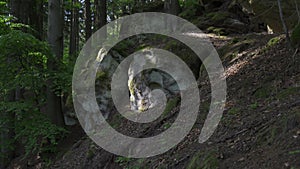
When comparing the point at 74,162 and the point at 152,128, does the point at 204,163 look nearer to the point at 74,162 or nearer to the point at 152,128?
the point at 152,128

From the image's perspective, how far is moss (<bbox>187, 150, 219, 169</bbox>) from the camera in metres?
4.42

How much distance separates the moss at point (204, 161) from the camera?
442 cm

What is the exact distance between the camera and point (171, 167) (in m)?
5.24

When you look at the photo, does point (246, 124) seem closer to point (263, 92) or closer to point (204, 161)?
point (204, 161)

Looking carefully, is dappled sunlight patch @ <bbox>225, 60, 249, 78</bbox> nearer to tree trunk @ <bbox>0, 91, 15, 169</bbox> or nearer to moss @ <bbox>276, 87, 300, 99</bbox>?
moss @ <bbox>276, 87, 300, 99</bbox>

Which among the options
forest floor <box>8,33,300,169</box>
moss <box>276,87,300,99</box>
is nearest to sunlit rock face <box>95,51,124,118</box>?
forest floor <box>8,33,300,169</box>

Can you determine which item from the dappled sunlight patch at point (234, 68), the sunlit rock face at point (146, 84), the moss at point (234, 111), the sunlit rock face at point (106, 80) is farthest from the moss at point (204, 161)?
the sunlit rock face at point (106, 80)

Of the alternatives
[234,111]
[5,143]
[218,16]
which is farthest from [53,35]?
[234,111]

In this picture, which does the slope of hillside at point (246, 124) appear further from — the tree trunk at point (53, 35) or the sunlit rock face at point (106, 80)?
the sunlit rock face at point (106, 80)

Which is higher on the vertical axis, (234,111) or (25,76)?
(25,76)

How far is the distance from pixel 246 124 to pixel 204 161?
99 cm

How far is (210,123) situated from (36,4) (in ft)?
41.1

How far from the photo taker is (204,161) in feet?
15.1

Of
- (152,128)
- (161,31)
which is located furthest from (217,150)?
(161,31)
